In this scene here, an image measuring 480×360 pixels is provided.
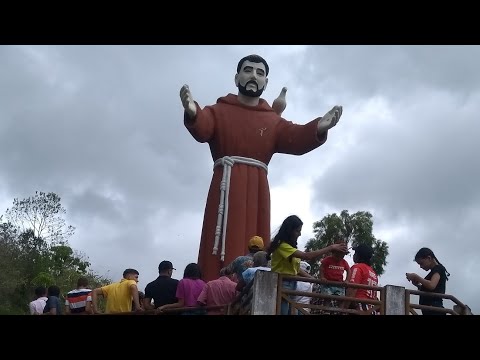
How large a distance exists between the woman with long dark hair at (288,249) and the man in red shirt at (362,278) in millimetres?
400

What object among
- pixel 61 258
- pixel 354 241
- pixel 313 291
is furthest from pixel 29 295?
pixel 313 291

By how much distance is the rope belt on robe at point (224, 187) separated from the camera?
1120 centimetres

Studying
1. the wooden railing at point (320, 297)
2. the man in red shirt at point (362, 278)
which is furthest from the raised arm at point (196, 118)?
the wooden railing at point (320, 297)

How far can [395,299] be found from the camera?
23.4 feet

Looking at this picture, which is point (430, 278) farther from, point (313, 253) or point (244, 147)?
point (244, 147)

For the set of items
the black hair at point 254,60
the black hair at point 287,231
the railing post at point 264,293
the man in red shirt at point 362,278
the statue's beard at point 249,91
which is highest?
the black hair at point 254,60

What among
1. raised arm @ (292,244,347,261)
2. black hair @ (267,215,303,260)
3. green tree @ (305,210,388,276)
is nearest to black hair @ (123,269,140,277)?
black hair @ (267,215,303,260)

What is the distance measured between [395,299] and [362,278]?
0.38 meters

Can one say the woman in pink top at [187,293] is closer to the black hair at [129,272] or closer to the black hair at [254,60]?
the black hair at [129,272]

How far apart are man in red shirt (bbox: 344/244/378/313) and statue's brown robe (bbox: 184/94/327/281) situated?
13.0 feet

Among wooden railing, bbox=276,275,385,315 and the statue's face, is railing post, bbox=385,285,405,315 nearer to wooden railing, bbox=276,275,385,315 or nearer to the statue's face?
wooden railing, bbox=276,275,385,315

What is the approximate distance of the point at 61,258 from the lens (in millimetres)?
30719
